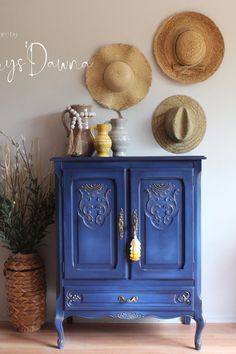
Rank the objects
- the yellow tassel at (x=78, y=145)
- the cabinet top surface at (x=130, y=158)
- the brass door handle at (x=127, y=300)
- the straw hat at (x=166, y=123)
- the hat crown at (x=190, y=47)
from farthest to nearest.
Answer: the straw hat at (x=166, y=123) → the hat crown at (x=190, y=47) → the yellow tassel at (x=78, y=145) → the brass door handle at (x=127, y=300) → the cabinet top surface at (x=130, y=158)

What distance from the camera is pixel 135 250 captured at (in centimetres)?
244

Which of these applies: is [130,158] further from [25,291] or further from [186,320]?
[186,320]

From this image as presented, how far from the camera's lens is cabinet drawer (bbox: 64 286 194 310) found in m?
2.50

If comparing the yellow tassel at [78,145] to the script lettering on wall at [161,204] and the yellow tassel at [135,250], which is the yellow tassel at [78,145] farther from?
the yellow tassel at [135,250]

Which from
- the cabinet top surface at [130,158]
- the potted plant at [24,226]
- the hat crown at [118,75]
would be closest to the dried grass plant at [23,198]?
the potted plant at [24,226]

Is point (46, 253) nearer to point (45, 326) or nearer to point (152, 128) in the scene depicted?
point (45, 326)

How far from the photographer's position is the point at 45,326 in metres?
2.88

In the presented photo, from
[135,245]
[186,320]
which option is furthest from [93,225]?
[186,320]

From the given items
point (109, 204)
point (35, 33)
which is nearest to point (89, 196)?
point (109, 204)

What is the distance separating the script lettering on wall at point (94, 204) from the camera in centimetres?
248

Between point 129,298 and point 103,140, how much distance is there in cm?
97

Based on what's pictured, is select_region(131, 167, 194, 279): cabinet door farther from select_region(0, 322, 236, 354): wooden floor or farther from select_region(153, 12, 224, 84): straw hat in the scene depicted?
select_region(153, 12, 224, 84): straw hat

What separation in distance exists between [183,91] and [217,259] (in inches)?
46.5

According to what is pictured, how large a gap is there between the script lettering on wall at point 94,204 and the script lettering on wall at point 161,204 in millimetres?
247
